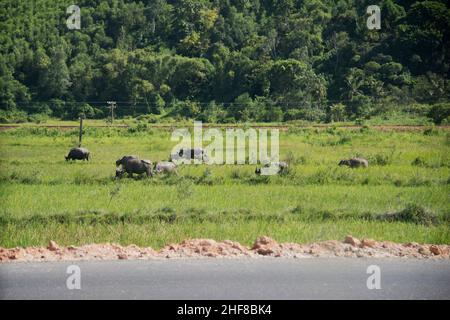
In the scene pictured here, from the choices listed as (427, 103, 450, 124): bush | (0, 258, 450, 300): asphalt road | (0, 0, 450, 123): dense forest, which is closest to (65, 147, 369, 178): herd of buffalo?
(0, 258, 450, 300): asphalt road

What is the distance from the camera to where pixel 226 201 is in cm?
1124

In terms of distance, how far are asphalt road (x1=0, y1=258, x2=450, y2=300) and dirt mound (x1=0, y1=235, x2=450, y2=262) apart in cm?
21

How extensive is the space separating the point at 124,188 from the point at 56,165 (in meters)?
5.39

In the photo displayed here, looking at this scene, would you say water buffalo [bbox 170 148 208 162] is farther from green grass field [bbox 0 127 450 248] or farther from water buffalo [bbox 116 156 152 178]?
water buffalo [bbox 116 156 152 178]

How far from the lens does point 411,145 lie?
22703 millimetres

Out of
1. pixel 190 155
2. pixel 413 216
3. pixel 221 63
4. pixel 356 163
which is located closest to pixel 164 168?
pixel 190 155

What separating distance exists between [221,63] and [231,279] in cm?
4218

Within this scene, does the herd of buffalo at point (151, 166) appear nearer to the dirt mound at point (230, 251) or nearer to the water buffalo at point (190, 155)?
the water buffalo at point (190, 155)

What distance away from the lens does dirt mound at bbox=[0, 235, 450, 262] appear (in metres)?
6.57

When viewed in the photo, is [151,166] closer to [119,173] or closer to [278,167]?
[119,173]

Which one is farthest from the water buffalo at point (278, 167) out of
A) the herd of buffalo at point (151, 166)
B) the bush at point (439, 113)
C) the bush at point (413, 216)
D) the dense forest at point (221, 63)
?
the dense forest at point (221, 63)
